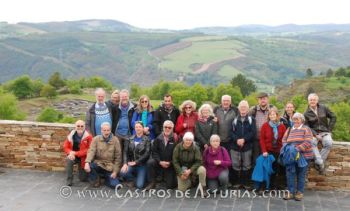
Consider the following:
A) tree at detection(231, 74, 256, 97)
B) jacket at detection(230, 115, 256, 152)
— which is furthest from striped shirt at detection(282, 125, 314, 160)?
tree at detection(231, 74, 256, 97)

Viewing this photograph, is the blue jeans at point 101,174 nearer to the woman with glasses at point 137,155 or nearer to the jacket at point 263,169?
the woman with glasses at point 137,155

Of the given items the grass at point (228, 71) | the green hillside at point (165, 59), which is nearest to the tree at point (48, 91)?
the green hillside at point (165, 59)

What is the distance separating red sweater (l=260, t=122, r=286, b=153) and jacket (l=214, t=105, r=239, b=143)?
19.1 inches

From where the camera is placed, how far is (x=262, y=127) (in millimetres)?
6770

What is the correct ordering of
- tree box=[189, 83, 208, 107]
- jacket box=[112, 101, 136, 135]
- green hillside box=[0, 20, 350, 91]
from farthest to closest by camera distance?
green hillside box=[0, 20, 350, 91]
tree box=[189, 83, 208, 107]
jacket box=[112, 101, 136, 135]

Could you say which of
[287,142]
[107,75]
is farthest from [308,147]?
[107,75]

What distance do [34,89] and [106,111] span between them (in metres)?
84.3

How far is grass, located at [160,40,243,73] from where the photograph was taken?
478 feet

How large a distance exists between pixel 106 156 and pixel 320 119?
325cm

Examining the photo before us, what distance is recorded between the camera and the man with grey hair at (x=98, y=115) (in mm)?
7301

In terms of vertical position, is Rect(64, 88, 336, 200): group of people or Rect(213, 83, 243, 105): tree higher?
Rect(64, 88, 336, 200): group of people

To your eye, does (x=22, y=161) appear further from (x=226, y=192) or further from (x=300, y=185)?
(x=300, y=185)

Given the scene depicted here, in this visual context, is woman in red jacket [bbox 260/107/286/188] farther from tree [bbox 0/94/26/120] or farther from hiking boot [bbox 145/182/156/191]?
tree [bbox 0/94/26/120]

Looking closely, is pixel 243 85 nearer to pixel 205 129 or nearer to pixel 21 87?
pixel 21 87
